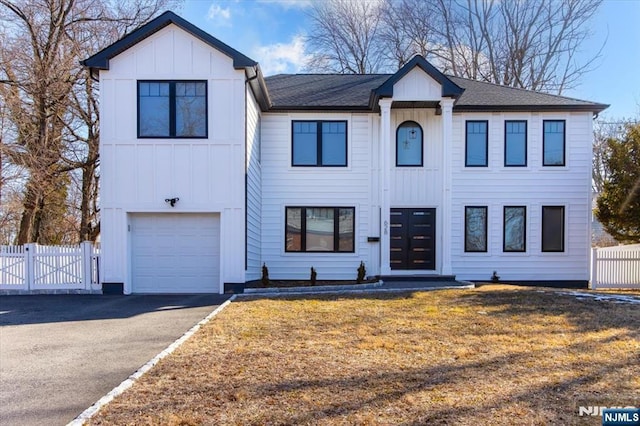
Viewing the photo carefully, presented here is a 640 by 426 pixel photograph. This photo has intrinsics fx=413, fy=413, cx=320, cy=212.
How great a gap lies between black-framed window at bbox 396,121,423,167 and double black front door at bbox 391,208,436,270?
1.65m

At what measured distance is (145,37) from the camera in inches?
425

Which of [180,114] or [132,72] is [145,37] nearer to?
[132,72]

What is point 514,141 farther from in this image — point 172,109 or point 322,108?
point 172,109

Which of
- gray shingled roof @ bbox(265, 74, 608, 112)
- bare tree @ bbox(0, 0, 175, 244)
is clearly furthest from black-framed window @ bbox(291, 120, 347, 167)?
bare tree @ bbox(0, 0, 175, 244)

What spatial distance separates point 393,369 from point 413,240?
9181mm

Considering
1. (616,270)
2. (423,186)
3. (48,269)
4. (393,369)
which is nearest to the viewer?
(393,369)

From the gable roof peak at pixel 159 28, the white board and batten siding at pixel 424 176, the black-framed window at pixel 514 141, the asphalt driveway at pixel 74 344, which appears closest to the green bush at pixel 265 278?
the asphalt driveway at pixel 74 344

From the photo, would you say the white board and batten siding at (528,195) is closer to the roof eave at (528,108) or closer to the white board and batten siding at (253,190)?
the roof eave at (528,108)

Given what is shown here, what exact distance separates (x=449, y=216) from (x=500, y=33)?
61.3 feet

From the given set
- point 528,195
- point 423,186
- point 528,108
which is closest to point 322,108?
point 423,186

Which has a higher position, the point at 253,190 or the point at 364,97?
the point at 364,97

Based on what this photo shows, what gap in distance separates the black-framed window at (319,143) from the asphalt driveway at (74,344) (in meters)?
5.48

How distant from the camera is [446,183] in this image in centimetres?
1220

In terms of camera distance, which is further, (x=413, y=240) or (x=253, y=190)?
(x=413, y=240)
